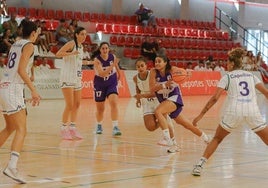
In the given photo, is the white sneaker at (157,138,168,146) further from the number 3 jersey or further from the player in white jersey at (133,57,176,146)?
the number 3 jersey

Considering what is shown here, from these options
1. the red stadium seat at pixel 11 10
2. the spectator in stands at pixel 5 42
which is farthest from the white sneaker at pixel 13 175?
the red stadium seat at pixel 11 10

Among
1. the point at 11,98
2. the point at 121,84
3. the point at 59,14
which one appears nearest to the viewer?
the point at 11,98

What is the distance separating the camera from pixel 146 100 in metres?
9.86

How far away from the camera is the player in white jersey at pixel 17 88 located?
6.63 metres

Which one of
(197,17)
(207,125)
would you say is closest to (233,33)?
(197,17)

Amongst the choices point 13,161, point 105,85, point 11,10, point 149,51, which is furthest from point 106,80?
point 11,10

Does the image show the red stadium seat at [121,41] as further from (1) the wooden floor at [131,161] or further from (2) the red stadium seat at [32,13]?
(1) the wooden floor at [131,161]

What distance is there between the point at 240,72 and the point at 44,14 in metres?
20.0

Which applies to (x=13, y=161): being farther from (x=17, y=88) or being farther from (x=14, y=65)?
(x=14, y=65)

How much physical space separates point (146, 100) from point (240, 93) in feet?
9.66

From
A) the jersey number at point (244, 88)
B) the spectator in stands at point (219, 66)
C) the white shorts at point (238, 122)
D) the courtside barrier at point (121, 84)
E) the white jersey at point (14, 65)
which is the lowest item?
the courtside barrier at point (121, 84)

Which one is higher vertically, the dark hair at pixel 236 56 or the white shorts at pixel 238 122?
the dark hair at pixel 236 56

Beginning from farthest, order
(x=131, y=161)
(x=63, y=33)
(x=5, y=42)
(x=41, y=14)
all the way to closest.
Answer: (x=41, y=14)
(x=63, y=33)
(x=5, y=42)
(x=131, y=161)

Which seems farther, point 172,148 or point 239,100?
point 172,148
